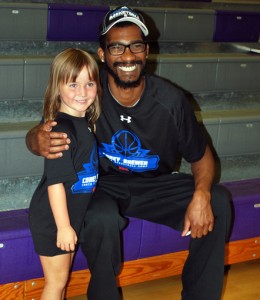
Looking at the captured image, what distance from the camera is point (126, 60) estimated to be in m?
1.40

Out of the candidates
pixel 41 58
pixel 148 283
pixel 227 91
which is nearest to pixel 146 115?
pixel 148 283

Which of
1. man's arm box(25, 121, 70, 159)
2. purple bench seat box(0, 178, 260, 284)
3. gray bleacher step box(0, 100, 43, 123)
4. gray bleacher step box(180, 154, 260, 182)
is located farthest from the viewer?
gray bleacher step box(180, 154, 260, 182)

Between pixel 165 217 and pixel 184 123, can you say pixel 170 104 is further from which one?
pixel 165 217

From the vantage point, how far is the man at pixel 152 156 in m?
1.40

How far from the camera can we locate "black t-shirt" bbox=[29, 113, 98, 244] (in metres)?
1.22

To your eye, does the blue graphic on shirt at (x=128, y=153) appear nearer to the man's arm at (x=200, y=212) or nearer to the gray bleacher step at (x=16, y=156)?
the man's arm at (x=200, y=212)

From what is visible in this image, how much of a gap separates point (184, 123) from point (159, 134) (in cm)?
7

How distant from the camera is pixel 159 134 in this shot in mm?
1450

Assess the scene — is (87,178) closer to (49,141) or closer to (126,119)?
(49,141)

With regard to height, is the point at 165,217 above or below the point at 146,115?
below

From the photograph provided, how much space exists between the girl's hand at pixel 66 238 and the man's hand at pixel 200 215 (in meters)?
0.31

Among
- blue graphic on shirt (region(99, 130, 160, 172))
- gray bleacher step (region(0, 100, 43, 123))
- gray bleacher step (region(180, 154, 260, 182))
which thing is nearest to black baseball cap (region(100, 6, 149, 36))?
blue graphic on shirt (region(99, 130, 160, 172))

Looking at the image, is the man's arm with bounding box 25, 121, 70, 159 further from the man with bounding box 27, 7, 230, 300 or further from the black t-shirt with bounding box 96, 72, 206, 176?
the black t-shirt with bounding box 96, 72, 206, 176

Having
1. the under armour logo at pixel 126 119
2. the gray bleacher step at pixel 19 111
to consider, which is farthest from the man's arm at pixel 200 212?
the gray bleacher step at pixel 19 111
